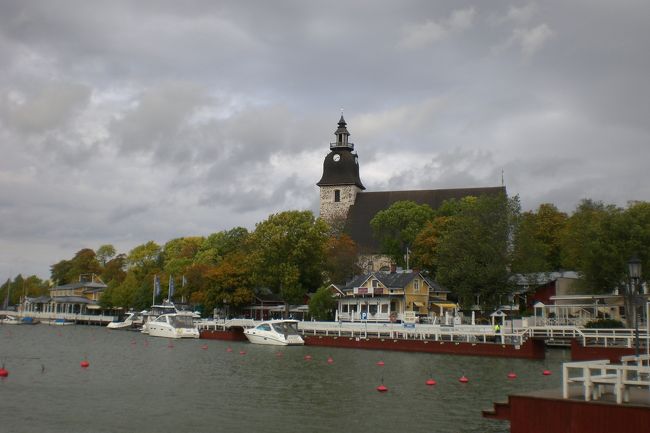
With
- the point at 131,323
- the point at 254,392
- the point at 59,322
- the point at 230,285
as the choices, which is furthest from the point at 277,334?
the point at 59,322

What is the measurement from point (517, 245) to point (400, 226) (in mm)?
27110

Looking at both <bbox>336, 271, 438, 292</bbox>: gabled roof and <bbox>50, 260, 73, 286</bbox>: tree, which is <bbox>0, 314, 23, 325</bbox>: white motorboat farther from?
<bbox>336, 271, 438, 292</bbox>: gabled roof

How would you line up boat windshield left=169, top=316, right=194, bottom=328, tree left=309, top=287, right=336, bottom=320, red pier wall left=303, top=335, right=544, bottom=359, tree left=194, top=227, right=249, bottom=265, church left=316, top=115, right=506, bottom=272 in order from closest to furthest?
1. red pier wall left=303, top=335, right=544, bottom=359
2. boat windshield left=169, top=316, right=194, bottom=328
3. tree left=309, top=287, right=336, bottom=320
4. tree left=194, top=227, right=249, bottom=265
5. church left=316, top=115, right=506, bottom=272

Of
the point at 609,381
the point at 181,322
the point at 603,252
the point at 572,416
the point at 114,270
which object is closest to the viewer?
the point at 609,381

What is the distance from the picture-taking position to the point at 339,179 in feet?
364

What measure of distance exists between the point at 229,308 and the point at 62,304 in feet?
199

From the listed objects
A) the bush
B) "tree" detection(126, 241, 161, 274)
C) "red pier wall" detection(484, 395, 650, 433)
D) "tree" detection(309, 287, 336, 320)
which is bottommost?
"red pier wall" detection(484, 395, 650, 433)

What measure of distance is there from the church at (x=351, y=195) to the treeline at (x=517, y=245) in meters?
20.5

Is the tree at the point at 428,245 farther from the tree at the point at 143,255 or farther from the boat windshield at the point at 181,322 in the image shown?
the tree at the point at 143,255

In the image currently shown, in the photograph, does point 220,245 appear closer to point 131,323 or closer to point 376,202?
point 131,323

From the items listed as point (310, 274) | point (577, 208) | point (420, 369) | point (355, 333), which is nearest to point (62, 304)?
point (310, 274)

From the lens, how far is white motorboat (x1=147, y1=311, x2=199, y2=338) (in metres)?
66.6

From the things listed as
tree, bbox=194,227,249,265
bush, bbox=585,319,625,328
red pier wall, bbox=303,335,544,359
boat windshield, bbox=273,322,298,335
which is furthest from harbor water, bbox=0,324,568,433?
tree, bbox=194,227,249,265

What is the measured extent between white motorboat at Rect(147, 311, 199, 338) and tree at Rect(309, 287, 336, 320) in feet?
40.6
